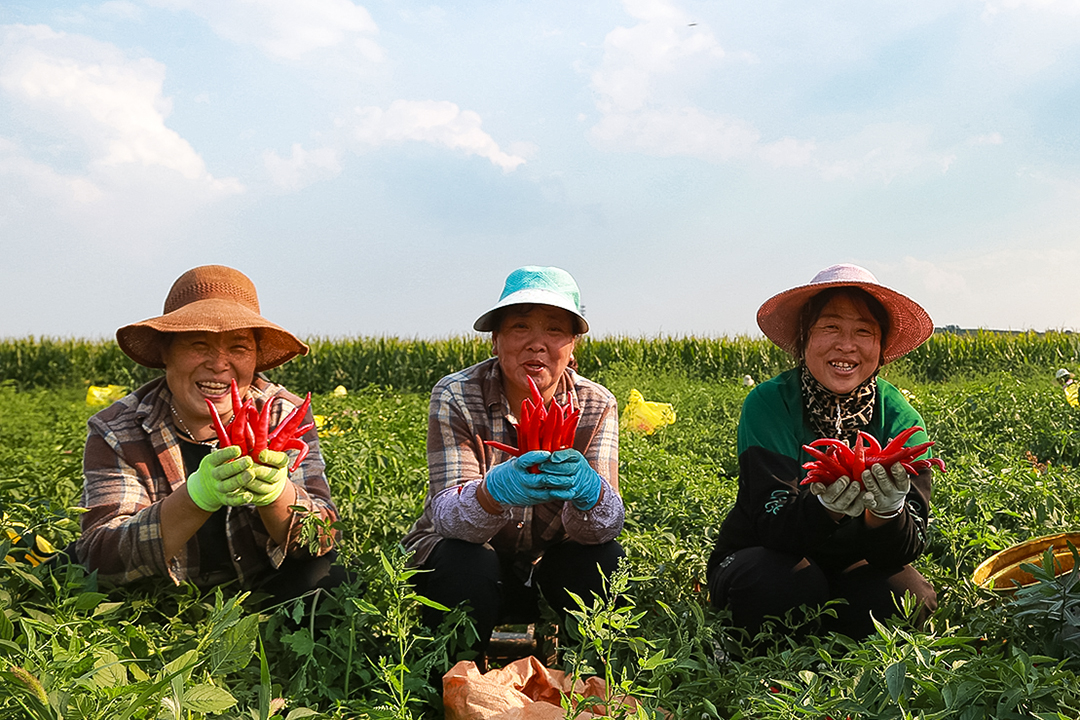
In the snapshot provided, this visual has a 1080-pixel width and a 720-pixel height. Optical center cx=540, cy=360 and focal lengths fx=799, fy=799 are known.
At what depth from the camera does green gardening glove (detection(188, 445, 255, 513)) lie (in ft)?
6.86

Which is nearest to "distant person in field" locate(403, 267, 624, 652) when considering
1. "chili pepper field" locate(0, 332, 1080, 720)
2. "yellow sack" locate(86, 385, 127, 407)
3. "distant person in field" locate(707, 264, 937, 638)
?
"chili pepper field" locate(0, 332, 1080, 720)

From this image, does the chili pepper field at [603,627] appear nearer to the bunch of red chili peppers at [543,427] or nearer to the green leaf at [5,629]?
the green leaf at [5,629]

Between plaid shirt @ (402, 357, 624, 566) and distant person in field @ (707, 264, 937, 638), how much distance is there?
0.42 metres

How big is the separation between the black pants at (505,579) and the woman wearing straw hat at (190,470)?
0.39 m

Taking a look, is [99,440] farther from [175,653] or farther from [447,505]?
[447,505]

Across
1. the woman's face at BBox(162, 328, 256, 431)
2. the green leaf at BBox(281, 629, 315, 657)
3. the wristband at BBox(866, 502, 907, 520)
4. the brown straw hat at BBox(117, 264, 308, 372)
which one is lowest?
the green leaf at BBox(281, 629, 315, 657)

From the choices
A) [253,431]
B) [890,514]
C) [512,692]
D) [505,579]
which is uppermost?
[253,431]

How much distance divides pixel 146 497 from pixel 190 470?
16cm

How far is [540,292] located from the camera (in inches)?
94.3

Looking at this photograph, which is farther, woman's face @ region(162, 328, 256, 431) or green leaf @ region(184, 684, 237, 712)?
woman's face @ region(162, 328, 256, 431)

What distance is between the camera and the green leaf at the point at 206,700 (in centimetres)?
144

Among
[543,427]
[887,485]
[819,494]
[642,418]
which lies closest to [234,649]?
[543,427]

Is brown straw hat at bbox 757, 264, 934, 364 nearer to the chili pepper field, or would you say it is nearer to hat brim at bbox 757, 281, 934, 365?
hat brim at bbox 757, 281, 934, 365

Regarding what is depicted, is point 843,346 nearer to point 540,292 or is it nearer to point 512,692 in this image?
point 540,292
